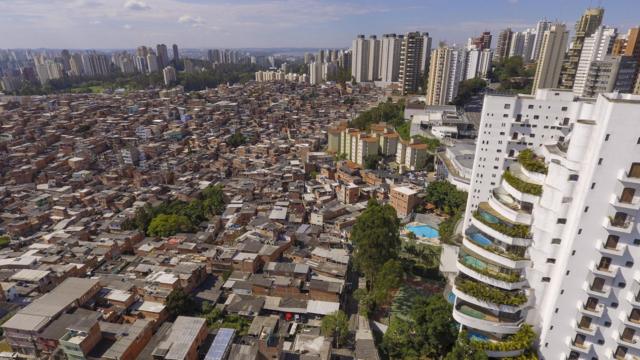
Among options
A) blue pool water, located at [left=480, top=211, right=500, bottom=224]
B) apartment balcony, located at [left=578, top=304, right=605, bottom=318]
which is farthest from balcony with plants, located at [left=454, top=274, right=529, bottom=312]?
blue pool water, located at [left=480, top=211, right=500, bottom=224]

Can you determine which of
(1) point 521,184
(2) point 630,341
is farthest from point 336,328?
(2) point 630,341

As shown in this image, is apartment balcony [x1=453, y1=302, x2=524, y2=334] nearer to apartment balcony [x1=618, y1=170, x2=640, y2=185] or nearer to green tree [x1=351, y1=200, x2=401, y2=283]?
apartment balcony [x1=618, y1=170, x2=640, y2=185]

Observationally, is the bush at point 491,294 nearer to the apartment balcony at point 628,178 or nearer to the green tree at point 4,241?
the apartment balcony at point 628,178

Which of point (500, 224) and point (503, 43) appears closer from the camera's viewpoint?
point (500, 224)

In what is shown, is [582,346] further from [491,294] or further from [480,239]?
[480,239]

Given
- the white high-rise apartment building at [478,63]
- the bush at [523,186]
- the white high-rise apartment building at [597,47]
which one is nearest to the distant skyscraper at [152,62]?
the white high-rise apartment building at [478,63]

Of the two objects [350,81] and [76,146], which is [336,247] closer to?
[76,146]
